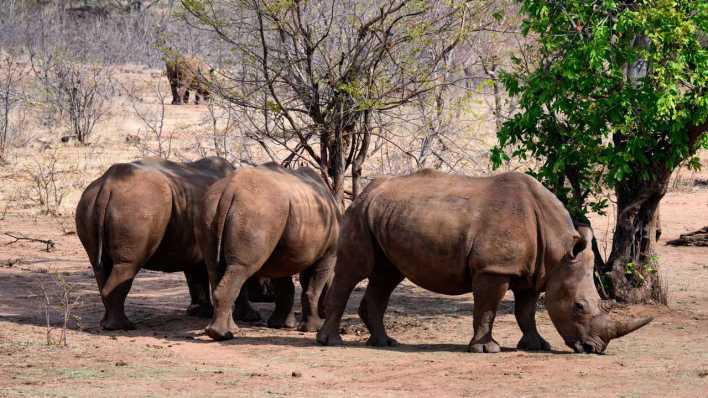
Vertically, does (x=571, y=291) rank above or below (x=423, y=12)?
below

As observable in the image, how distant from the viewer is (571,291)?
9.54 metres

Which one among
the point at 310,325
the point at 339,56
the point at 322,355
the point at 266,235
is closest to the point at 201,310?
the point at 310,325

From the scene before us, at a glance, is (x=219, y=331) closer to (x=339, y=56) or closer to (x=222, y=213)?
(x=222, y=213)

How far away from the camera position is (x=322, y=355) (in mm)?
9703

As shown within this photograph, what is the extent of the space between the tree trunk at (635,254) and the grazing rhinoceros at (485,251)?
2.73 m

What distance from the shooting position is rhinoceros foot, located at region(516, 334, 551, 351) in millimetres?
9805

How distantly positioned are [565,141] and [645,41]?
1.34 metres

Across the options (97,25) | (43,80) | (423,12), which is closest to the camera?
(423,12)

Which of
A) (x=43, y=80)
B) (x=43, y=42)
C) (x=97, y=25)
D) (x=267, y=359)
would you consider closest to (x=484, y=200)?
(x=267, y=359)

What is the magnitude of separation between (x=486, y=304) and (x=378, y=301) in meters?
1.23

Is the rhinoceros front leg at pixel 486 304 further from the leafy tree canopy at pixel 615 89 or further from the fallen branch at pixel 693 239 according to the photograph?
the fallen branch at pixel 693 239

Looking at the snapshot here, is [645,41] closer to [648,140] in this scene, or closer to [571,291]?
→ [648,140]

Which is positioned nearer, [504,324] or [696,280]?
[504,324]

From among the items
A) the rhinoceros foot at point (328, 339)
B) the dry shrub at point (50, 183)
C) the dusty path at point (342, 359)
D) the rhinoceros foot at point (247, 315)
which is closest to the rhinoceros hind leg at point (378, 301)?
the dusty path at point (342, 359)
